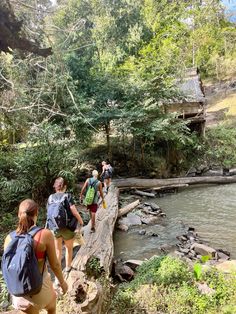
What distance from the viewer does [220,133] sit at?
832 inches

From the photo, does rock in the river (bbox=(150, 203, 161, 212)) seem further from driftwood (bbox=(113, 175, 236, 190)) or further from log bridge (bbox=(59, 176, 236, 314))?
driftwood (bbox=(113, 175, 236, 190))

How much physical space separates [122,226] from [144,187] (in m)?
4.95

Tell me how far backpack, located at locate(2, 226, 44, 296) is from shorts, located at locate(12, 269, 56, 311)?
98 millimetres

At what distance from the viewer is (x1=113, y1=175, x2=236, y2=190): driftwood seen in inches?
578

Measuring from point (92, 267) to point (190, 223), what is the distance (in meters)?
5.89

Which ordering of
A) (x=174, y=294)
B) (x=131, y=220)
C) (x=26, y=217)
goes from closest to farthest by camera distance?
(x=26, y=217), (x=174, y=294), (x=131, y=220)

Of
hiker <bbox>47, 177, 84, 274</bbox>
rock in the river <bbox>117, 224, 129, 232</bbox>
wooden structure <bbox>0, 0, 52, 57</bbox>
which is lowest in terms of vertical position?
Answer: rock in the river <bbox>117, 224, 129, 232</bbox>

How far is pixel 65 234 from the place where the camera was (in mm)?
4922

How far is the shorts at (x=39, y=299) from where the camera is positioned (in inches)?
108

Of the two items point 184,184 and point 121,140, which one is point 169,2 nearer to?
point 121,140

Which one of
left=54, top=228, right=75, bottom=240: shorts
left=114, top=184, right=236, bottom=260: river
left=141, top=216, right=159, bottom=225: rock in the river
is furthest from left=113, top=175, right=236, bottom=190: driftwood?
left=54, top=228, right=75, bottom=240: shorts

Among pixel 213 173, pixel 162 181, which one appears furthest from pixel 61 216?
pixel 213 173

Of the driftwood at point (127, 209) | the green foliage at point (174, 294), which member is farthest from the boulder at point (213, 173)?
the green foliage at point (174, 294)

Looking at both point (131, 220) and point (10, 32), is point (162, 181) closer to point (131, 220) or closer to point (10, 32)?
point (131, 220)
